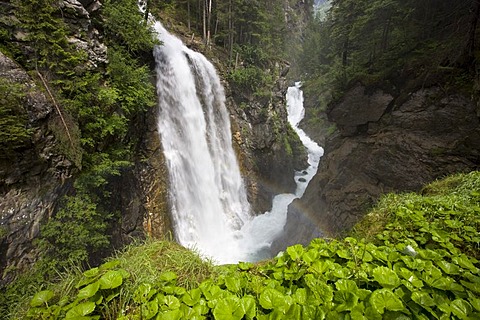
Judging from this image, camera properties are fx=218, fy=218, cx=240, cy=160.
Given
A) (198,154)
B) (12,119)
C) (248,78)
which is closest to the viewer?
(12,119)

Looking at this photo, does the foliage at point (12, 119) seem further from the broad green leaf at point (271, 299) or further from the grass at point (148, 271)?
the broad green leaf at point (271, 299)

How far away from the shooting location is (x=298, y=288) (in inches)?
61.0

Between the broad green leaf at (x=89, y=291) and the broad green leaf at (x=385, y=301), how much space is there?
1.76m

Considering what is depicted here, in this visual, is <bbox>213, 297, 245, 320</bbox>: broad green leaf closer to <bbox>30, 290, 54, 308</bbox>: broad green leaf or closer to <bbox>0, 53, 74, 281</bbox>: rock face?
<bbox>30, 290, 54, 308</bbox>: broad green leaf

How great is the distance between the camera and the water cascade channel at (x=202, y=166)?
34.2 ft

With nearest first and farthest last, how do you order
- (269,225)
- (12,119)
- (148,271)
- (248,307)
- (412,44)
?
(248,307) < (148,271) < (12,119) < (412,44) < (269,225)

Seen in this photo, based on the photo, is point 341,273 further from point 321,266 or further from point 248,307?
point 248,307

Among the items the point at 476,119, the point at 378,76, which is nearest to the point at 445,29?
the point at 378,76

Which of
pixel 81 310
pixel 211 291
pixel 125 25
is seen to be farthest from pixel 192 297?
pixel 125 25

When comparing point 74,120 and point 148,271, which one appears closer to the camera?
point 148,271

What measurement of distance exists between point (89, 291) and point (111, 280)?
0.14 metres

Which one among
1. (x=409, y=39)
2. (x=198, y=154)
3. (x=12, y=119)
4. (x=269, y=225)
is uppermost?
(x=409, y=39)

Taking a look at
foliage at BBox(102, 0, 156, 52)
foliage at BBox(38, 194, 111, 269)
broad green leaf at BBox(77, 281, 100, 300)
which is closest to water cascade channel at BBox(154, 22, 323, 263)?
foliage at BBox(102, 0, 156, 52)

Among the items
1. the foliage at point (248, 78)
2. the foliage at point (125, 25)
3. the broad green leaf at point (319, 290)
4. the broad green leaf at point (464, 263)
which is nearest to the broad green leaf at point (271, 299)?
the broad green leaf at point (319, 290)
